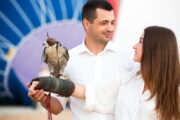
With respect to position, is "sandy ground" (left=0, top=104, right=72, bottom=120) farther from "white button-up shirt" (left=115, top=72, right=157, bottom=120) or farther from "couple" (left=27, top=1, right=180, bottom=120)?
"white button-up shirt" (left=115, top=72, right=157, bottom=120)

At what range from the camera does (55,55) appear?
4.83 ft

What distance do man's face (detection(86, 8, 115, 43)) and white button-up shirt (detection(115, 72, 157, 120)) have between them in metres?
0.33

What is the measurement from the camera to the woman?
5.10ft

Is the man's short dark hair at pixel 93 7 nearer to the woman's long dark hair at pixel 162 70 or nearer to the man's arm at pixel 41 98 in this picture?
the woman's long dark hair at pixel 162 70

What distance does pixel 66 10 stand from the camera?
3.96 m

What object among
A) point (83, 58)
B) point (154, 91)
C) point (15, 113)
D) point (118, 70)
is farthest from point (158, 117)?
point (15, 113)

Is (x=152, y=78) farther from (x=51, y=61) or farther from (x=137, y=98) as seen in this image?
(x=51, y=61)

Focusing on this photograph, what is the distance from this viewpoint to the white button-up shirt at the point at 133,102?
5.11 ft

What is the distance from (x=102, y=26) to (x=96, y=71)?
0.31 meters

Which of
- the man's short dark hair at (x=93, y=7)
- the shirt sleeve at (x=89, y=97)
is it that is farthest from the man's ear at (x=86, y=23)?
the shirt sleeve at (x=89, y=97)

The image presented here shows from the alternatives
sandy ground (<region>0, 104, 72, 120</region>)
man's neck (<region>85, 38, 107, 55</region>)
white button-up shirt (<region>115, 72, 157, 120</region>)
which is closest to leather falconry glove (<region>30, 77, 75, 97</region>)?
white button-up shirt (<region>115, 72, 157, 120</region>)

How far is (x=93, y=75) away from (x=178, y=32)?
237 centimetres

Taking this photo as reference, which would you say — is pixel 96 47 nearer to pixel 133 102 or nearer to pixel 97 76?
pixel 97 76

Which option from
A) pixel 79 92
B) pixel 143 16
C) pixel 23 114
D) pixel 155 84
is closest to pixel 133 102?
pixel 155 84
